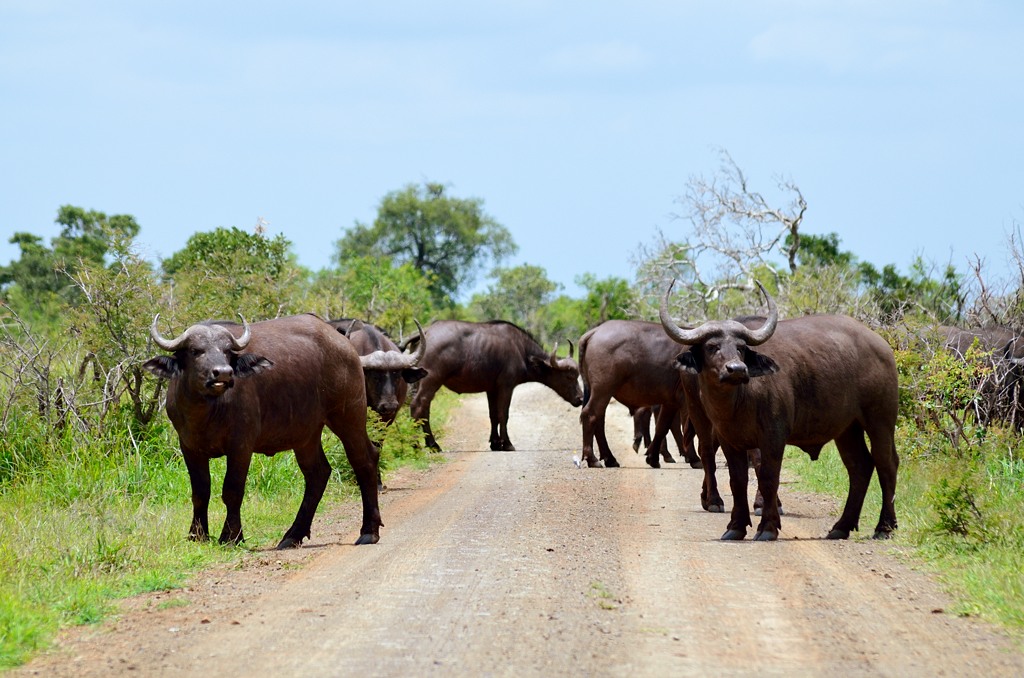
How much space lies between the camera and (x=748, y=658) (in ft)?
21.4

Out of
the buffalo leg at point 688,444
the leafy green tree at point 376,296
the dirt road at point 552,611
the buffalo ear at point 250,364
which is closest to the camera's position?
the dirt road at point 552,611

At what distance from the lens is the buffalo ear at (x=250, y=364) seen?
10766 millimetres

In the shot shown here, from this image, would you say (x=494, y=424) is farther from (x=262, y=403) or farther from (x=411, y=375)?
(x=262, y=403)

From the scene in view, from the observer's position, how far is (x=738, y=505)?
11281 mm

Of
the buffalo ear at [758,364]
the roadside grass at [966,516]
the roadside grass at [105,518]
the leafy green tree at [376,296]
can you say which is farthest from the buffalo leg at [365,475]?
the leafy green tree at [376,296]

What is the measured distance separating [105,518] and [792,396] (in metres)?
5.84

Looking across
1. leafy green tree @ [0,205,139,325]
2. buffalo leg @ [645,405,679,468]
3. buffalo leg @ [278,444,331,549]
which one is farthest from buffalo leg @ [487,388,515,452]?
leafy green tree @ [0,205,139,325]

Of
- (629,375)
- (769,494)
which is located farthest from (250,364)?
(629,375)

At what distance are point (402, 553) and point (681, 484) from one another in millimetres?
6882

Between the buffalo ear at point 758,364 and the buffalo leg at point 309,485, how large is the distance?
12.6 ft

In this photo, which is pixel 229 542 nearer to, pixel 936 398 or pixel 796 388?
pixel 796 388

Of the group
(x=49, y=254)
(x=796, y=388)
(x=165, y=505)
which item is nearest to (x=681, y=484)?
(x=796, y=388)

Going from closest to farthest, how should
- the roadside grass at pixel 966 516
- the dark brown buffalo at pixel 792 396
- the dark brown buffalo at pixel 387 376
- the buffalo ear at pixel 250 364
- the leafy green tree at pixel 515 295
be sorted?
1. the roadside grass at pixel 966 516
2. the buffalo ear at pixel 250 364
3. the dark brown buffalo at pixel 792 396
4. the dark brown buffalo at pixel 387 376
5. the leafy green tree at pixel 515 295

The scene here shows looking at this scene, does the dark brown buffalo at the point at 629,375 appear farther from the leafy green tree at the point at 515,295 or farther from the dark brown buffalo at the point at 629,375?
the leafy green tree at the point at 515,295
